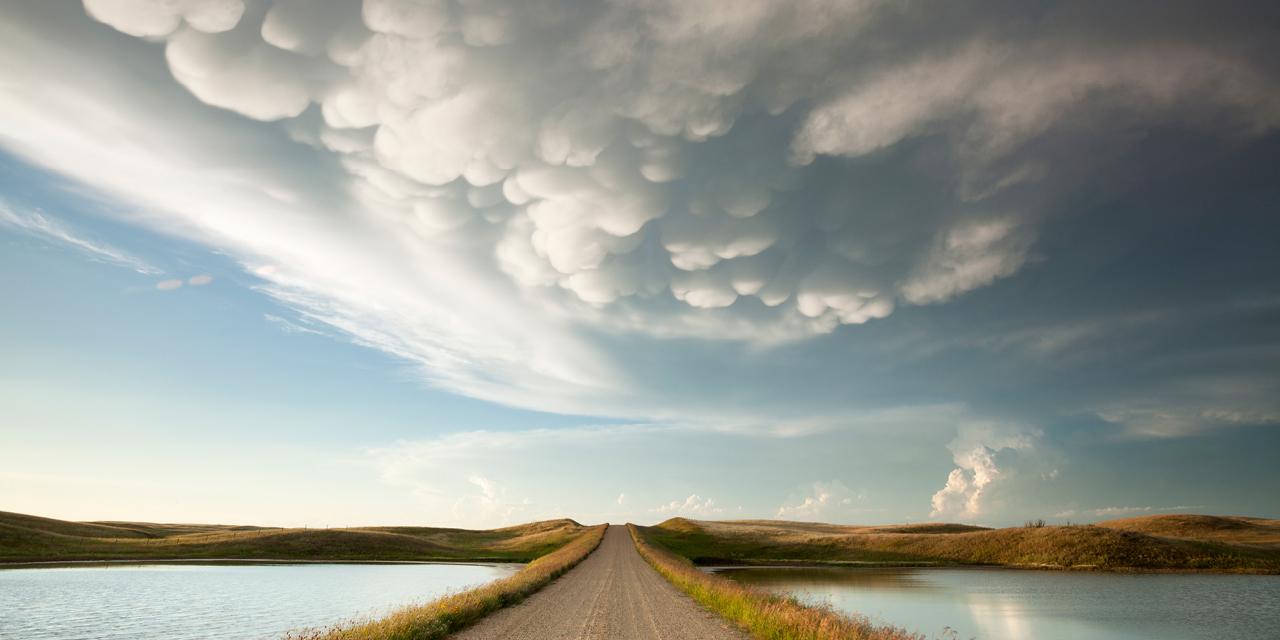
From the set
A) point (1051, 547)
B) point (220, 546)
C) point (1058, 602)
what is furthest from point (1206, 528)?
point (220, 546)

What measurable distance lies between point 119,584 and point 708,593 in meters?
45.9

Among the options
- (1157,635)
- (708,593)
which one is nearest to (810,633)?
(708,593)

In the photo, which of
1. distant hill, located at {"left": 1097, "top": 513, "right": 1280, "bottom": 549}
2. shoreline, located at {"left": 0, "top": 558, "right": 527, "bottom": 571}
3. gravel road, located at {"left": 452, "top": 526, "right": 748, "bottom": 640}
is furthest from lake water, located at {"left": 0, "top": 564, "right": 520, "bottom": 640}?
distant hill, located at {"left": 1097, "top": 513, "right": 1280, "bottom": 549}

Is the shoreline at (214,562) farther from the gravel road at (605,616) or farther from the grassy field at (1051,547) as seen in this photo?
the gravel road at (605,616)

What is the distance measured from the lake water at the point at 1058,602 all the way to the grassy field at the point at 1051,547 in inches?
423

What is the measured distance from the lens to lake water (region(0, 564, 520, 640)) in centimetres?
2805

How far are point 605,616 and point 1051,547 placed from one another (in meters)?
78.5

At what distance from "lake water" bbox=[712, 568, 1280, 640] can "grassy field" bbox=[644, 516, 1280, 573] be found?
10.7 m

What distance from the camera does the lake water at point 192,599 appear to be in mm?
28047

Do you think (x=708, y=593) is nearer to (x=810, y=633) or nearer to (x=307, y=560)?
(x=810, y=633)

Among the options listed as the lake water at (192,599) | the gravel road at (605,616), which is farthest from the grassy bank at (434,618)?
the lake water at (192,599)

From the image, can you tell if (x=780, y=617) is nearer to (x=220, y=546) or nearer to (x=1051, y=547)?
(x=1051, y=547)

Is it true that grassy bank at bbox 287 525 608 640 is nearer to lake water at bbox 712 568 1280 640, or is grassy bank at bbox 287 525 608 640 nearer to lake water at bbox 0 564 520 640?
lake water at bbox 0 564 520 640

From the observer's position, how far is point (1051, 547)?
79.2 metres
